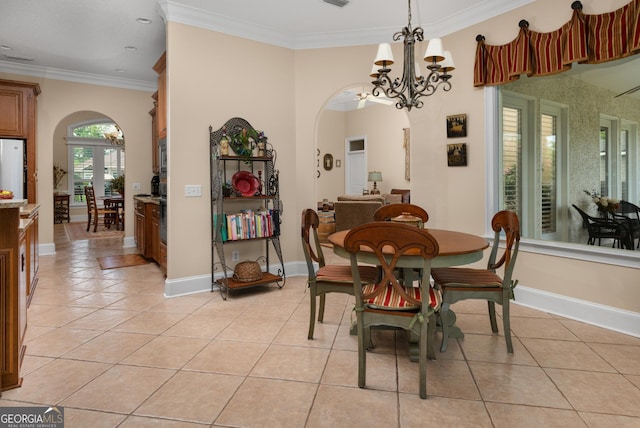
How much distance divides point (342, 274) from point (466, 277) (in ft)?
2.86

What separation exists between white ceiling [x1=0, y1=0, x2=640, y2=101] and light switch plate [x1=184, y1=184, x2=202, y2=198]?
167 cm

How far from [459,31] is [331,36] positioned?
143 centimetres

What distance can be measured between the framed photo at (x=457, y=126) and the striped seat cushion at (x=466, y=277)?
1828 mm

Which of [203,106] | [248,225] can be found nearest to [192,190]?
[248,225]

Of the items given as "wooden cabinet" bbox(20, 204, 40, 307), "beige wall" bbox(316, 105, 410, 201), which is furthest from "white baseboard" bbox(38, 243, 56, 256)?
"beige wall" bbox(316, 105, 410, 201)

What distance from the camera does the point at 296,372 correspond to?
2348 mm

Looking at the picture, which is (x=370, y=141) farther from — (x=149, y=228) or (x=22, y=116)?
(x=22, y=116)

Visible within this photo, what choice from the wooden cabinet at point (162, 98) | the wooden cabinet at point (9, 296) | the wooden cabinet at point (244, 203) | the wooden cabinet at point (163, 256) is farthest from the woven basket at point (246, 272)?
the wooden cabinet at point (9, 296)

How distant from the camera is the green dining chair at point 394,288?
1.92 metres

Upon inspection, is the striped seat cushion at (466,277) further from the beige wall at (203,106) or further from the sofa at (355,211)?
the sofa at (355,211)

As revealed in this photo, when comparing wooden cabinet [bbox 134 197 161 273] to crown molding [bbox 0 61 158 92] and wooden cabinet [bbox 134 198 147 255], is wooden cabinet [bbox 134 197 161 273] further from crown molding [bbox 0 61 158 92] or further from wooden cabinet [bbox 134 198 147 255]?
crown molding [bbox 0 61 158 92]

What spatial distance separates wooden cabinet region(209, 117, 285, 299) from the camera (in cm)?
400

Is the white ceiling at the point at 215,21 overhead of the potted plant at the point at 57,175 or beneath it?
overhead

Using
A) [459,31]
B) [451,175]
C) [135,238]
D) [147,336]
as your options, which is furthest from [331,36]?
[135,238]
